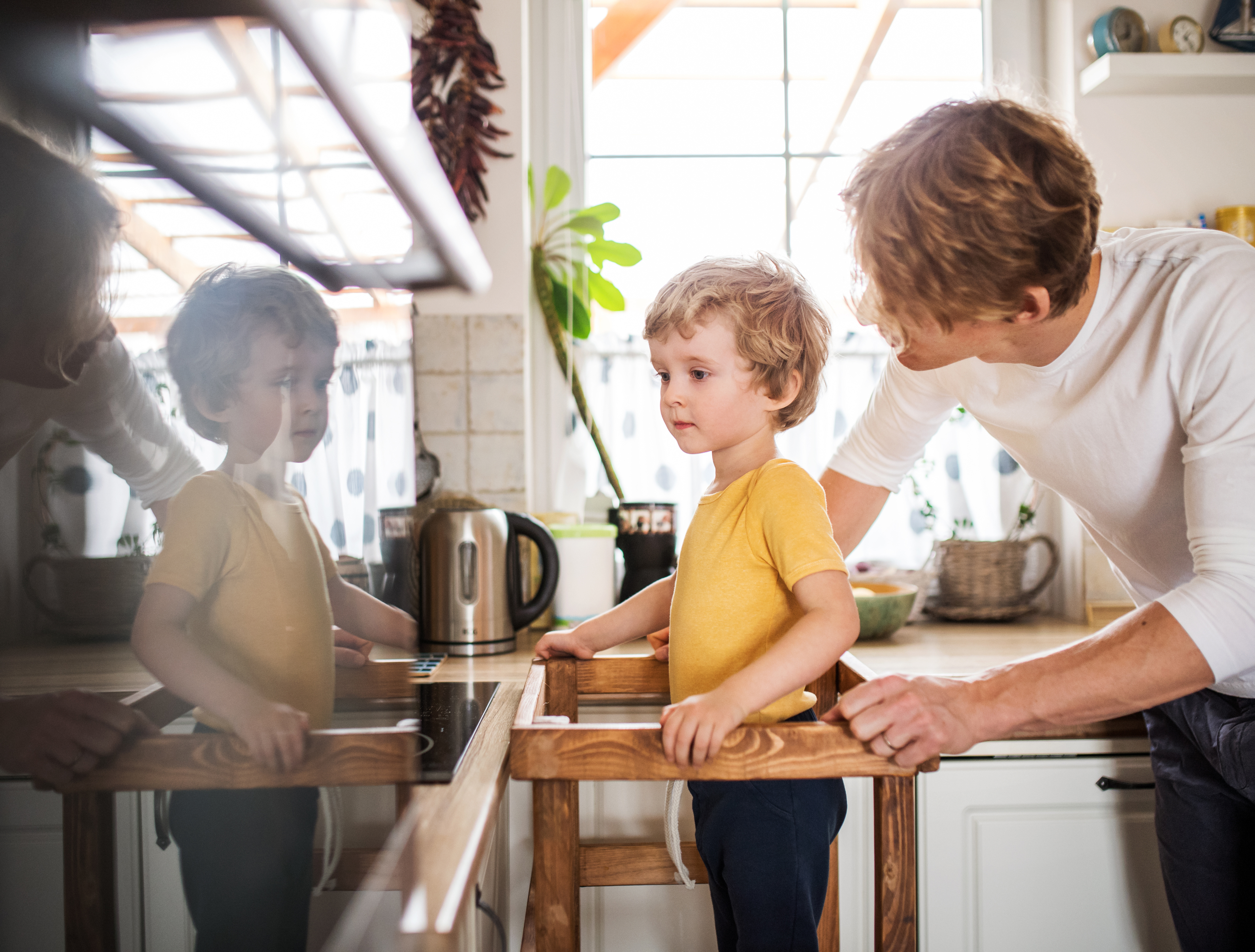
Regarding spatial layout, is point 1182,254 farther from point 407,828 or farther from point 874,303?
point 407,828

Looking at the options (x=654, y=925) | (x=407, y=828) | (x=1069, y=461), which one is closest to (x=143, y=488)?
(x=407, y=828)

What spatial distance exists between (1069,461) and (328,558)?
2.83 feet

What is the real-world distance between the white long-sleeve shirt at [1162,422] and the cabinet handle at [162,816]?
784 mm

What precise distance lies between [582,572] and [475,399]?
436 millimetres

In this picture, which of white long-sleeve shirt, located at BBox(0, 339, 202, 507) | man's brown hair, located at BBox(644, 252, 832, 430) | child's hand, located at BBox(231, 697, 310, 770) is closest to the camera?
white long-sleeve shirt, located at BBox(0, 339, 202, 507)

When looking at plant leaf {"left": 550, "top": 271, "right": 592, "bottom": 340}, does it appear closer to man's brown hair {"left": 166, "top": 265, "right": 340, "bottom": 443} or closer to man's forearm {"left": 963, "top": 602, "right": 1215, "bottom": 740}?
man's forearm {"left": 963, "top": 602, "right": 1215, "bottom": 740}

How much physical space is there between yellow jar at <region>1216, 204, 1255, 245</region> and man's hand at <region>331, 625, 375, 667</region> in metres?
2.01

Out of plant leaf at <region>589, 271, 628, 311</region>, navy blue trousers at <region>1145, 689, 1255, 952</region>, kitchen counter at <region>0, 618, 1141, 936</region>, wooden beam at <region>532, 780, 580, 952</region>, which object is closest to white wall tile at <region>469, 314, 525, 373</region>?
plant leaf at <region>589, 271, 628, 311</region>

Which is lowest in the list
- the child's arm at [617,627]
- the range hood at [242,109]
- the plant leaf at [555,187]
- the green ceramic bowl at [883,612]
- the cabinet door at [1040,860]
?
the cabinet door at [1040,860]

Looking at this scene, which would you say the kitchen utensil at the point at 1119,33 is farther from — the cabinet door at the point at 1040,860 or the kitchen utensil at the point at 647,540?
the cabinet door at the point at 1040,860

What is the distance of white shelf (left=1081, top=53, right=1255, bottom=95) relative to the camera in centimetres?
168

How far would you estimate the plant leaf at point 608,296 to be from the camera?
1905 mm

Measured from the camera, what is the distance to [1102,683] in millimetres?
728

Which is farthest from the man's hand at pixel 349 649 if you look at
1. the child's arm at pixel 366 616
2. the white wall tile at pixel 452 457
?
the white wall tile at pixel 452 457
